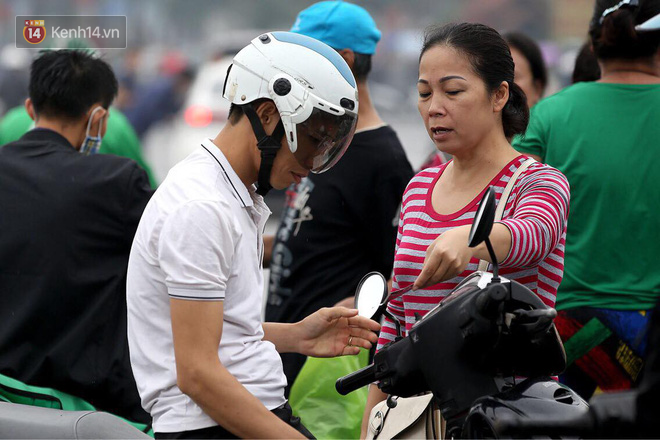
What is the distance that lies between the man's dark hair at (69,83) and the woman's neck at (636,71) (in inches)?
86.4

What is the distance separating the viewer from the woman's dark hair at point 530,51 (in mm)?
5426

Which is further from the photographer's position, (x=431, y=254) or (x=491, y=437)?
(x=431, y=254)

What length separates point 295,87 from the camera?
263cm

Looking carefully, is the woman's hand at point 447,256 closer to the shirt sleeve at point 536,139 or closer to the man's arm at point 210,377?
the man's arm at point 210,377

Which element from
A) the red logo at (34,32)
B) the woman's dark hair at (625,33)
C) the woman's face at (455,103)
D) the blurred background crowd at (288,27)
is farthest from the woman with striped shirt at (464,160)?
the blurred background crowd at (288,27)

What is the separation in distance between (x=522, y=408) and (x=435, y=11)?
2730 centimetres

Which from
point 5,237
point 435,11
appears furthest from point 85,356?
point 435,11

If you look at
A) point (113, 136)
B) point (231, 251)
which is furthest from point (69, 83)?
point (231, 251)

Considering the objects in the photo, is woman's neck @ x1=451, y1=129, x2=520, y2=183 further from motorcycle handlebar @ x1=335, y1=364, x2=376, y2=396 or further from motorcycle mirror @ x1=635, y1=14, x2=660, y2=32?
motorcycle mirror @ x1=635, y1=14, x2=660, y2=32

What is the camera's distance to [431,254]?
2393 millimetres

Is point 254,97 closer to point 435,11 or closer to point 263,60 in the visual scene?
point 263,60

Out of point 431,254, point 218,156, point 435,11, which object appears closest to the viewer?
point 431,254

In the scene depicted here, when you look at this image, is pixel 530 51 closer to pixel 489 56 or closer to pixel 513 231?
pixel 489 56

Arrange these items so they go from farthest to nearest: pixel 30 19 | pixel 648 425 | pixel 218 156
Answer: pixel 30 19 → pixel 218 156 → pixel 648 425
